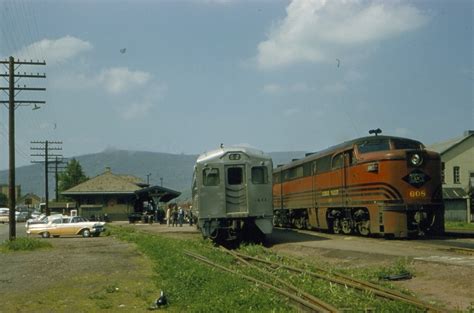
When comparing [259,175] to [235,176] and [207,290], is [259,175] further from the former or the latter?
[207,290]

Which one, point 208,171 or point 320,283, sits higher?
point 208,171

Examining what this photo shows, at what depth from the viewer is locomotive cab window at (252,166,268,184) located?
883 inches

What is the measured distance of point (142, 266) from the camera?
17547 mm

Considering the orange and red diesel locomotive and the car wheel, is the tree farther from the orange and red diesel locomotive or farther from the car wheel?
the orange and red diesel locomotive

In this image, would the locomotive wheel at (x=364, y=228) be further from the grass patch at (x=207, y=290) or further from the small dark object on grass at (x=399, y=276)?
the small dark object on grass at (x=399, y=276)

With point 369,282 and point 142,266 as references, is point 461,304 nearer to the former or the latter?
point 369,282

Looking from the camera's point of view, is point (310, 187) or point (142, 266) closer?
point (142, 266)

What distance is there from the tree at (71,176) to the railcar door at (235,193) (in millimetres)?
92335

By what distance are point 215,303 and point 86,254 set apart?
1434 centimetres

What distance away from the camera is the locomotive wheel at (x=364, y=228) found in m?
22.0

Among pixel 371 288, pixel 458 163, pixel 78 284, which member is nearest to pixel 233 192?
pixel 78 284

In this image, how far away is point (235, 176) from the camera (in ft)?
73.7

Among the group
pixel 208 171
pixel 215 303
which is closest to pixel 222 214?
pixel 208 171

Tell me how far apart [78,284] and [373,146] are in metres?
12.3
